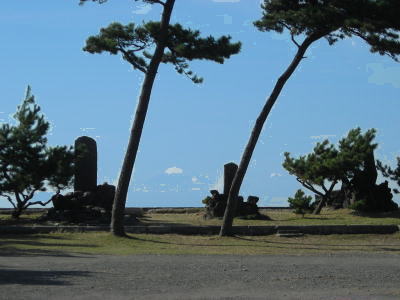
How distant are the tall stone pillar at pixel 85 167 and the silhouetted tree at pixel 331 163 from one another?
910 centimetres

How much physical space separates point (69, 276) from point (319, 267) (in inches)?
183

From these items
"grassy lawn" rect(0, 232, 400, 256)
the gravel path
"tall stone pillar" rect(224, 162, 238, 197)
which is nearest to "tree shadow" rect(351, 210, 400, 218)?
"tall stone pillar" rect(224, 162, 238, 197)

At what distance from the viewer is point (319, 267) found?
11680mm

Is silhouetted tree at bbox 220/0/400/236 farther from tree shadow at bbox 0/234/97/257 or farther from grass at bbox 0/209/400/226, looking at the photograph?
tree shadow at bbox 0/234/97/257

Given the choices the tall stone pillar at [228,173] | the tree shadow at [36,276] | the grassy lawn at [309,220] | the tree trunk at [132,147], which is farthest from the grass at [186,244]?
the tall stone pillar at [228,173]

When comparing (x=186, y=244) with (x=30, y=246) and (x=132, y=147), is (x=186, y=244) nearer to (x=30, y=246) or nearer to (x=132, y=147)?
(x=132, y=147)

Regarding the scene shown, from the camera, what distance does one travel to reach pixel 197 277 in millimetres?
10102

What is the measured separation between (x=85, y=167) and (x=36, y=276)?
15.0 m

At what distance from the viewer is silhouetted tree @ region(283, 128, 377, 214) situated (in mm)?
26922

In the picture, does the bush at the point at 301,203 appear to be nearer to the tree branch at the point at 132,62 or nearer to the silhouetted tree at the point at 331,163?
the silhouetted tree at the point at 331,163

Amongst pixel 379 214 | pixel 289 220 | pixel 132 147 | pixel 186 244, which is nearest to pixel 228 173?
pixel 289 220

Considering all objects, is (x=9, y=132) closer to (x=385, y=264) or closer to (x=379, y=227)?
(x=379, y=227)

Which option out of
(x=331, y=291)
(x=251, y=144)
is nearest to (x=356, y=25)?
(x=251, y=144)

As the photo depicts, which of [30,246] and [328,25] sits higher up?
[328,25]
